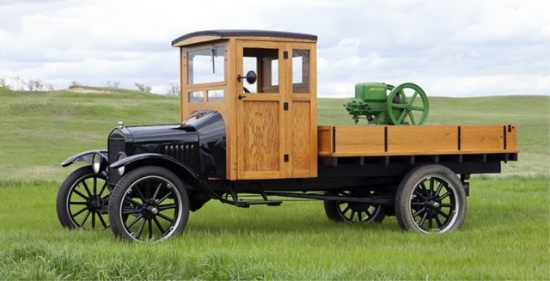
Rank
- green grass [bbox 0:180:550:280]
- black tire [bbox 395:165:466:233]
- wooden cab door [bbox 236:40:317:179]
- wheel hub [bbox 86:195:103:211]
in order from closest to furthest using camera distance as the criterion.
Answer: green grass [bbox 0:180:550:280], wooden cab door [bbox 236:40:317:179], black tire [bbox 395:165:466:233], wheel hub [bbox 86:195:103:211]

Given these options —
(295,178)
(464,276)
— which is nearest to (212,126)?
(295,178)

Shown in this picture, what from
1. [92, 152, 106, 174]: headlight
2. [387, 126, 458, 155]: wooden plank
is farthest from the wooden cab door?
[92, 152, 106, 174]: headlight

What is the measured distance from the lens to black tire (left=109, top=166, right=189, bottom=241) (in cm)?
1099

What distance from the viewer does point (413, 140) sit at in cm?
1281

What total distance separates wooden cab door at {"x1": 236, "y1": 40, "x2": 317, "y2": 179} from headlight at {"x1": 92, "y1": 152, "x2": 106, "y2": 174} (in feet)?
6.22

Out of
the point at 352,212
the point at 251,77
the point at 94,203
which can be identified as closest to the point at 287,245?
the point at 251,77

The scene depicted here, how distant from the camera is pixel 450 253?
10.3 metres

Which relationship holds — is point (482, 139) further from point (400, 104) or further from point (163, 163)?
point (163, 163)

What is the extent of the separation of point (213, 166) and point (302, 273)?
3459 mm

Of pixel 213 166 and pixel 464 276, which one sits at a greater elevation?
pixel 213 166

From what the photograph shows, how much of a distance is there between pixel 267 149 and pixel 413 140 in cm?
208

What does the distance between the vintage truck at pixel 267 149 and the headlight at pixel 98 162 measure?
2cm

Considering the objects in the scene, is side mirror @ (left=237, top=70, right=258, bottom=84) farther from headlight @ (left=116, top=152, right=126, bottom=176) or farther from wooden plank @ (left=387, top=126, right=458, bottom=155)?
wooden plank @ (left=387, top=126, right=458, bottom=155)

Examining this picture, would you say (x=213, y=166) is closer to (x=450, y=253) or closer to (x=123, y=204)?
(x=123, y=204)
